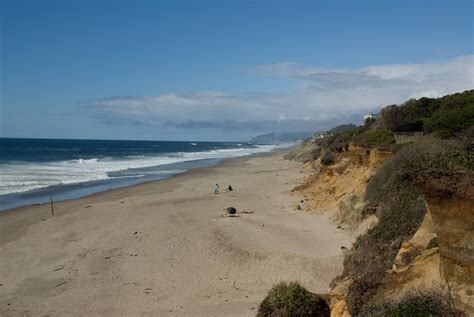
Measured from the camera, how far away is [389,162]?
18.4m

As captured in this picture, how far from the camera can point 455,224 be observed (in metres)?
6.55

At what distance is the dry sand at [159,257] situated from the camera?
1260cm

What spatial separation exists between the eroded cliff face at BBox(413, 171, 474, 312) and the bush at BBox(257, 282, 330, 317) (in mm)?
2613

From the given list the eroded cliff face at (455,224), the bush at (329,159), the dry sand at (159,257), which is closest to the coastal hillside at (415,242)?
the eroded cliff face at (455,224)

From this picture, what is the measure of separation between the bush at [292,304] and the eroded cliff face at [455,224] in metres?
2.61

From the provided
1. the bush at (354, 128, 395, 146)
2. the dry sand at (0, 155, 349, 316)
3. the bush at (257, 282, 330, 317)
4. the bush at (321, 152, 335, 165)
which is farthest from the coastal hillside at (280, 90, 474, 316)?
the bush at (321, 152, 335, 165)

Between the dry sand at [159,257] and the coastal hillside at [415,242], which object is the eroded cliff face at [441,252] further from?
the dry sand at [159,257]

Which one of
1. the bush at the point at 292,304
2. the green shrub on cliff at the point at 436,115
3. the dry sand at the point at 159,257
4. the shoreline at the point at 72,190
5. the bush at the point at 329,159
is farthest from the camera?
the bush at the point at 329,159

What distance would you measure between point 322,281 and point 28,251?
37.4ft

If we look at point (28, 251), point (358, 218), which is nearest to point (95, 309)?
point (28, 251)

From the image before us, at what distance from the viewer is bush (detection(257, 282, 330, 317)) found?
852cm

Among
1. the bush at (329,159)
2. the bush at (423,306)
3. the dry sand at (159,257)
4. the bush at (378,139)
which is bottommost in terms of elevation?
the dry sand at (159,257)

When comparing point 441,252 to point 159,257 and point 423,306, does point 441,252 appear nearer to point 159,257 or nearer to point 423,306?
point 423,306

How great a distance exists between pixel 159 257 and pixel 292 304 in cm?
882
